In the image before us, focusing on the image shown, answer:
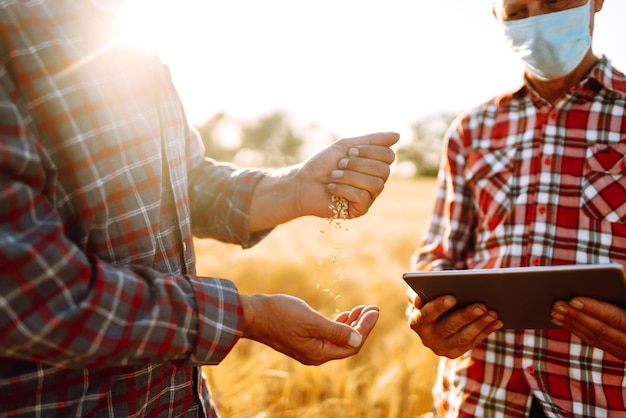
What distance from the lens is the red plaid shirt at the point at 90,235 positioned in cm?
106

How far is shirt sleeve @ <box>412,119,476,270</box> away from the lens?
2.21 m

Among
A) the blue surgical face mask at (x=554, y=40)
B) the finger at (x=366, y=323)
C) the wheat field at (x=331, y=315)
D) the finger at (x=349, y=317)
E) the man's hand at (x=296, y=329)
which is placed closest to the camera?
the man's hand at (x=296, y=329)

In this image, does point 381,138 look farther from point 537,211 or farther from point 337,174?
point 537,211

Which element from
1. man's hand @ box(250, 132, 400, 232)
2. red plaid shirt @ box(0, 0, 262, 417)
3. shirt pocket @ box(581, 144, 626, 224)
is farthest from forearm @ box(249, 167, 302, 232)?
shirt pocket @ box(581, 144, 626, 224)

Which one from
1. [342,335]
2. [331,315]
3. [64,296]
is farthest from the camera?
[331,315]

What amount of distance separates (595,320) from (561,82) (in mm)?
937

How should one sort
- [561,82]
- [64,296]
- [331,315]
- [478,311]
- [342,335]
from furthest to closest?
[331,315] < [561,82] < [478,311] < [342,335] < [64,296]

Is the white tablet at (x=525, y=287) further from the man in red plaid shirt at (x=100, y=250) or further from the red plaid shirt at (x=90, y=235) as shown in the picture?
the red plaid shirt at (x=90, y=235)

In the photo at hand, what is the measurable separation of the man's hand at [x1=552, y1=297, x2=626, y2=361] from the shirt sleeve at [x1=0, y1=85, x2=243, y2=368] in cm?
96

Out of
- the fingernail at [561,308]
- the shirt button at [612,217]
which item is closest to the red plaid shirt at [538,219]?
the shirt button at [612,217]

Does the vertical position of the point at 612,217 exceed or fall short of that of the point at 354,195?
it falls short

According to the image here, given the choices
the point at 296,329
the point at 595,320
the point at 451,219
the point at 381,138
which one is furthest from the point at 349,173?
the point at 595,320

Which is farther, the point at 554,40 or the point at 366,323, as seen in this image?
the point at 554,40

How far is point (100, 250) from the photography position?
1.27m
